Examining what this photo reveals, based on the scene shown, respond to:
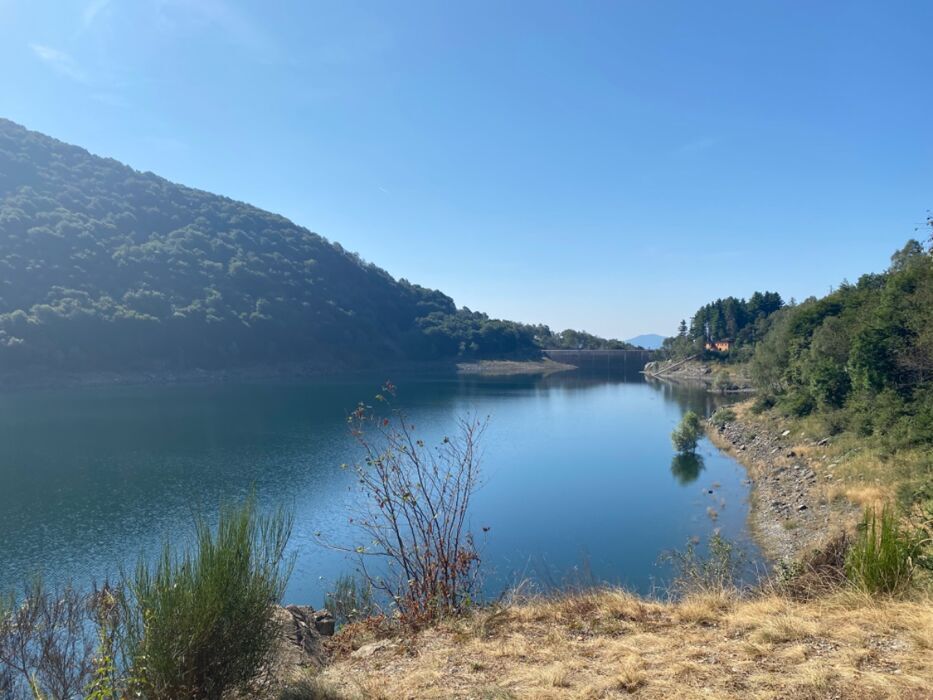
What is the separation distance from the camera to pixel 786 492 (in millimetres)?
19516

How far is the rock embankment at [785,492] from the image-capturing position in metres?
15.3

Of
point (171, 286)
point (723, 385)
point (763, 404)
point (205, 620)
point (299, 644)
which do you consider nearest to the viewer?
point (205, 620)

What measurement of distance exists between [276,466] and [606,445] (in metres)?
17.0

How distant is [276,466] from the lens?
24.2 meters

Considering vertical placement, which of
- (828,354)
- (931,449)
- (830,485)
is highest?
(828,354)

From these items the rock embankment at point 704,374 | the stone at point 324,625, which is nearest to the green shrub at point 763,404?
the rock embankment at point 704,374

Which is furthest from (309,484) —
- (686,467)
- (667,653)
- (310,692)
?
(667,653)

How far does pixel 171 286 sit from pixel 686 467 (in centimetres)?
6273

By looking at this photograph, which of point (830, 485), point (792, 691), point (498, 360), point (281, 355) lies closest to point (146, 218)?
point (281, 355)

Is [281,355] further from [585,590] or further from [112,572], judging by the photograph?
[585,590]

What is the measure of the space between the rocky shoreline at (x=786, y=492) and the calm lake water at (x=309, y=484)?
71 cm

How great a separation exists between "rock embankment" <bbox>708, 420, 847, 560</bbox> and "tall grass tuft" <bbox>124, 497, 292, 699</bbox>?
9.77 meters

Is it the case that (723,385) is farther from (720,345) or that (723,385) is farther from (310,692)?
(310,692)

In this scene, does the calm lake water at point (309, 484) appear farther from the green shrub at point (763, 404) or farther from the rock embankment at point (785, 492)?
the green shrub at point (763, 404)
